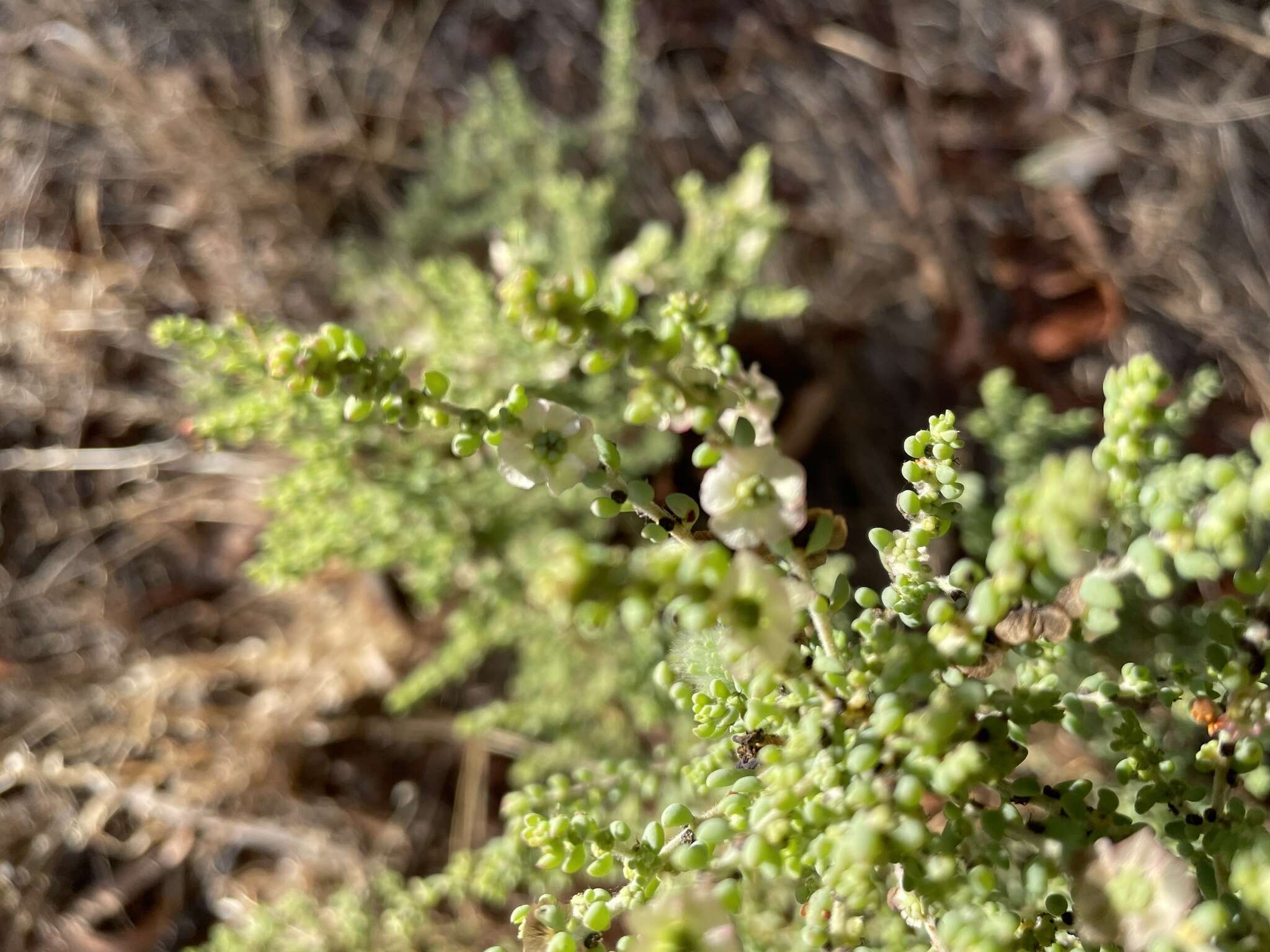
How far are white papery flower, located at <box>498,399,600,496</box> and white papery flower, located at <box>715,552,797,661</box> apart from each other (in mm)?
149

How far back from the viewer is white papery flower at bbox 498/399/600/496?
0.57 meters

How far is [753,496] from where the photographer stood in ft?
1.76

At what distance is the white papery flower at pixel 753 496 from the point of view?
54cm

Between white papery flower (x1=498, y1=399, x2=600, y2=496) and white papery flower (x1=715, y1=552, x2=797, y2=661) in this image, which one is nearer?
white papery flower (x1=715, y1=552, x2=797, y2=661)

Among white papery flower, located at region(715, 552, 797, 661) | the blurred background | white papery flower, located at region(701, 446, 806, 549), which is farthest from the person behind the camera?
the blurred background

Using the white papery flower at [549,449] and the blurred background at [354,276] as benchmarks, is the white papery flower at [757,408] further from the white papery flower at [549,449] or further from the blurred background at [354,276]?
the blurred background at [354,276]

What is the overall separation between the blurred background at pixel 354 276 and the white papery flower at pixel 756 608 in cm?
123

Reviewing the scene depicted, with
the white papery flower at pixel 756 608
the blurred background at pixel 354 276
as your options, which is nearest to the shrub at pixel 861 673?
the white papery flower at pixel 756 608

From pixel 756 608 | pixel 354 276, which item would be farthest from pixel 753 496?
pixel 354 276

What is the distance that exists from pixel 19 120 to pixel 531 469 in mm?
2022

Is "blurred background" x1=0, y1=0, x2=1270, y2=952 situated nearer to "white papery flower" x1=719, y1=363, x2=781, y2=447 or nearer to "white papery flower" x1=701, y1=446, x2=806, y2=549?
"white papery flower" x1=719, y1=363, x2=781, y2=447

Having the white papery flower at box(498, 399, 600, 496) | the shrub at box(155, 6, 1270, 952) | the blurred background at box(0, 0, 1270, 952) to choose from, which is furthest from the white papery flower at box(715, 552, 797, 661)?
the blurred background at box(0, 0, 1270, 952)

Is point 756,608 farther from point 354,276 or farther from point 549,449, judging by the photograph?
point 354,276

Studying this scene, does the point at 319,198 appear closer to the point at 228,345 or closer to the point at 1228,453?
the point at 228,345
